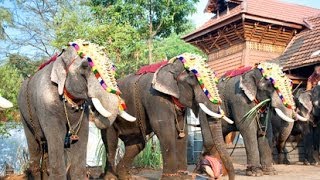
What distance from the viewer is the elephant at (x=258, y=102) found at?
24.8ft

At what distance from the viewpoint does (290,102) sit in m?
7.62

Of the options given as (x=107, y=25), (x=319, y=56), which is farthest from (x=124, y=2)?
(x=319, y=56)

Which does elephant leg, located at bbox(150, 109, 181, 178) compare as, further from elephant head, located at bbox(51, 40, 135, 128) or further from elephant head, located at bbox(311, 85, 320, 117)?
elephant head, located at bbox(311, 85, 320, 117)

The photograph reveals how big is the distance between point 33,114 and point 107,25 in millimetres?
8830

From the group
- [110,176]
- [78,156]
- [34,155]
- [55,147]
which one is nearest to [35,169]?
[34,155]

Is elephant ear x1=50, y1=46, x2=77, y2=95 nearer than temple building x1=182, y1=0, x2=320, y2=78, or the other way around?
elephant ear x1=50, y1=46, x2=77, y2=95

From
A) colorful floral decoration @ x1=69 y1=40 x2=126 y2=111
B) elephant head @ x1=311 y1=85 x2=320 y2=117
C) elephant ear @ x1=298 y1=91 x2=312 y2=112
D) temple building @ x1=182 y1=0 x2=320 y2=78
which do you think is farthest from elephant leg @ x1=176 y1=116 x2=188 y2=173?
temple building @ x1=182 y1=0 x2=320 y2=78

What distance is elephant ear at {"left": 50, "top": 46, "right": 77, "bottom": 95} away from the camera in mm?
4840

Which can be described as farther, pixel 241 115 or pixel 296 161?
pixel 296 161

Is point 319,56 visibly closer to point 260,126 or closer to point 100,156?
point 260,126

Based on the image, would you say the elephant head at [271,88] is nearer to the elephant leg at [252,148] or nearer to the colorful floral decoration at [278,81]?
the colorful floral decoration at [278,81]

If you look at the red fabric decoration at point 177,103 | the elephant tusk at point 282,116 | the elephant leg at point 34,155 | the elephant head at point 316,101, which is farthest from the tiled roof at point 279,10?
the elephant leg at point 34,155

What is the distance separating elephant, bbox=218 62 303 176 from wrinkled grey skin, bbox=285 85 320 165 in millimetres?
2442

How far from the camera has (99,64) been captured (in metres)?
4.89
